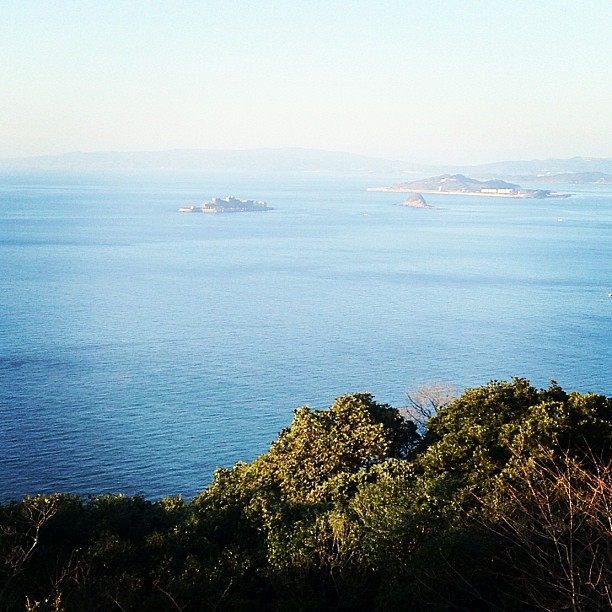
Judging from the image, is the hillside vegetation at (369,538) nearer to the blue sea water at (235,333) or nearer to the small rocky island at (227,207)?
the blue sea water at (235,333)

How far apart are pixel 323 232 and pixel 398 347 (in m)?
71.4

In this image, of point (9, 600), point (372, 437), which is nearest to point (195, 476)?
point (372, 437)

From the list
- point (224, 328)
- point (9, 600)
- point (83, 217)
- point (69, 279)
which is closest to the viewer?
point (9, 600)

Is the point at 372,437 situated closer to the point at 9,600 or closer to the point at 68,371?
the point at 9,600

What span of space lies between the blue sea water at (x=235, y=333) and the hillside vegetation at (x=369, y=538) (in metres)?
15.5

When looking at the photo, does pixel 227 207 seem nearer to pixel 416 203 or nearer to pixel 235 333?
pixel 416 203

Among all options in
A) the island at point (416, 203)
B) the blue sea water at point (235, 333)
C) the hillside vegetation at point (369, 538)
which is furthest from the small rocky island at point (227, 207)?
the hillside vegetation at point (369, 538)

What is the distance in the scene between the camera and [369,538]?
1135cm

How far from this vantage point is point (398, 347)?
1948 inches

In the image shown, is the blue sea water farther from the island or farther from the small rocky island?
the island

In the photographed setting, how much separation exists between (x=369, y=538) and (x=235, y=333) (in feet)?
139

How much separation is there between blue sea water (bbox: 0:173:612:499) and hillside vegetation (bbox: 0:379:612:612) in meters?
15.5

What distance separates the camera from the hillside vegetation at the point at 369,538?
9773mm

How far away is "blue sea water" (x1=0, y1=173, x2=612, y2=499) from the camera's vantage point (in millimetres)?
33125
